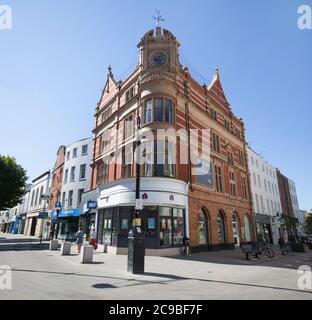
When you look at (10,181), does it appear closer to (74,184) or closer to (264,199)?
(74,184)

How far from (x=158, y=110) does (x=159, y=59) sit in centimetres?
513

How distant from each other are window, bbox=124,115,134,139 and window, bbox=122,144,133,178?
45.2 inches

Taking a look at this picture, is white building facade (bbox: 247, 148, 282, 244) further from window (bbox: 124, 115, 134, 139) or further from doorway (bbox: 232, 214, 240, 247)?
window (bbox: 124, 115, 134, 139)

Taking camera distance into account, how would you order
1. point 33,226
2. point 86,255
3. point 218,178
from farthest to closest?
point 33,226
point 218,178
point 86,255

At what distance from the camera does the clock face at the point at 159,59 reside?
21.0 meters

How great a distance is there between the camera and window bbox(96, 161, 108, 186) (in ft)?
79.9

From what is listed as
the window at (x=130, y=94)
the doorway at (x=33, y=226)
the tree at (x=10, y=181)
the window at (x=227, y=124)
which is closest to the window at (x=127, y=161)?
A: the window at (x=130, y=94)

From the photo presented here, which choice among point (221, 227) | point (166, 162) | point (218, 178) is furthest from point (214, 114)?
point (221, 227)

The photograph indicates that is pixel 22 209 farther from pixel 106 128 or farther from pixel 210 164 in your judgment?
pixel 210 164

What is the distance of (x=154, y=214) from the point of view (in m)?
17.3

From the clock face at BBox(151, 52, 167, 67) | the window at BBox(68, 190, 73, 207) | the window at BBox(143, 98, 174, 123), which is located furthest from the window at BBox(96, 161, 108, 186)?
the clock face at BBox(151, 52, 167, 67)

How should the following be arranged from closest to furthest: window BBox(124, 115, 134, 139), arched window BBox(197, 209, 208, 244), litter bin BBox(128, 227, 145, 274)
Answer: litter bin BBox(128, 227, 145, 274) → arched window BBox(197, 209, 208, 244) → window BBox(124, 115, 134, 139)

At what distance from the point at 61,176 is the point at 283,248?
2961 centimetres

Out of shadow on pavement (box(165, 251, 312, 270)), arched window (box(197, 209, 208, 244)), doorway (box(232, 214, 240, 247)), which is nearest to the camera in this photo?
shadow on pavement (box(165, 251, 312, 270))
